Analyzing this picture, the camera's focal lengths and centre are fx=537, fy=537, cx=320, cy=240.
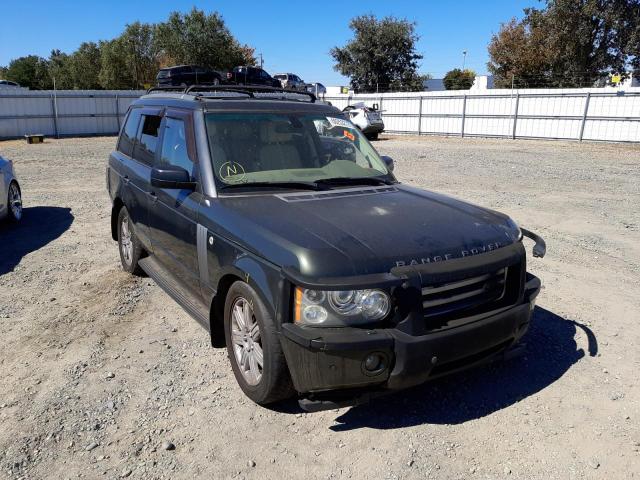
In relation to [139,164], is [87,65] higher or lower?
higher

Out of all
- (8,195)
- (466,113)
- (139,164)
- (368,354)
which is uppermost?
(466,113)

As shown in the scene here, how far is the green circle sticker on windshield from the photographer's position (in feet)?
12.6

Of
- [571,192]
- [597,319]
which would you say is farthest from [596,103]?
[597,319]

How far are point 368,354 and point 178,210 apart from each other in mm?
2040

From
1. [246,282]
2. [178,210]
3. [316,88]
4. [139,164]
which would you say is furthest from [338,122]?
[316,88]

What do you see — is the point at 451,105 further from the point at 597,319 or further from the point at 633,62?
the point at 597,319

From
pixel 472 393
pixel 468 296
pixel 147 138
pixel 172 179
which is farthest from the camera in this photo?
pixel 147 138

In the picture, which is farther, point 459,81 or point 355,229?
point 459,81

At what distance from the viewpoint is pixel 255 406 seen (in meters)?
3.41

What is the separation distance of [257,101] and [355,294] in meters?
2.27

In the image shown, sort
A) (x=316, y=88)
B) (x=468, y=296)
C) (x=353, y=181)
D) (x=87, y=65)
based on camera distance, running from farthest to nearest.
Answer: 1. (x=87, y=65)
2. (x=316, y=88)
3. (x=353, y=181)
4. (x=468, y=296)

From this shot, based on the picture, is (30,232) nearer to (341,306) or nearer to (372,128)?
(341,306)

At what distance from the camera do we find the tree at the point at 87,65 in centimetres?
5178

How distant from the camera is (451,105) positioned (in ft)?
88.2
